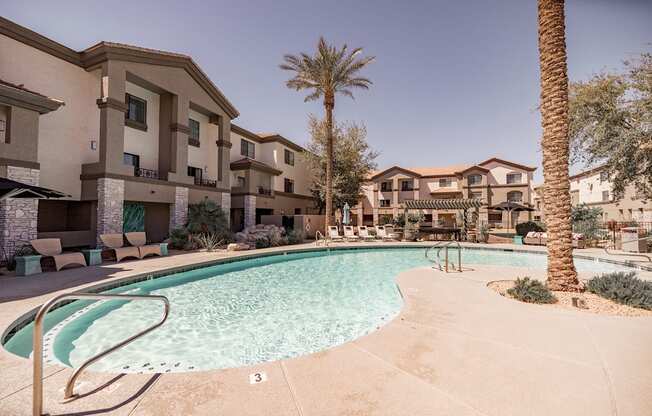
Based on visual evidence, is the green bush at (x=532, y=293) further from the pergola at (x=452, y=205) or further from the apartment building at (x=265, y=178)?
the apartment building at (x=265, y=178)

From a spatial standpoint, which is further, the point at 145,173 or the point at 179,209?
the point at 179,209

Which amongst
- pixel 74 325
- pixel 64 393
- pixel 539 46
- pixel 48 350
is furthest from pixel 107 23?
pixel 539 46

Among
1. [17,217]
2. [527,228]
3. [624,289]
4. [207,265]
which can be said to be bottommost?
[207,265]

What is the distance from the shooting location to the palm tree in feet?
22.1

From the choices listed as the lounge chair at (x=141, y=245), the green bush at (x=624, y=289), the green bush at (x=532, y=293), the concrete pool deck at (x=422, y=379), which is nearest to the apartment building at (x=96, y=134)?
the lounge chair at (x=141, y=245)

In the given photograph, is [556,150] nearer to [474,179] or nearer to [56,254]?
[56,254]

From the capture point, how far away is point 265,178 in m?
25.8

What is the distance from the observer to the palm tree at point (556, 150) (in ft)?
22.1

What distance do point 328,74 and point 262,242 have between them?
1312 cm

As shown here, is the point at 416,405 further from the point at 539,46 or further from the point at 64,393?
the point at 539,46

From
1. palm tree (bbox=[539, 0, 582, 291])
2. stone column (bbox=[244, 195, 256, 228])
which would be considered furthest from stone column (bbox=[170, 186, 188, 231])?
palm tree (bbox=[539, 0, 582, 291])

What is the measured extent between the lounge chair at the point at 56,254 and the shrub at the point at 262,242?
8086 mm

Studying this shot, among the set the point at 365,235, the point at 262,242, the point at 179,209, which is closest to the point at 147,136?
the point at 179,209

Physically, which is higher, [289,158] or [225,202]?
[289,158]
